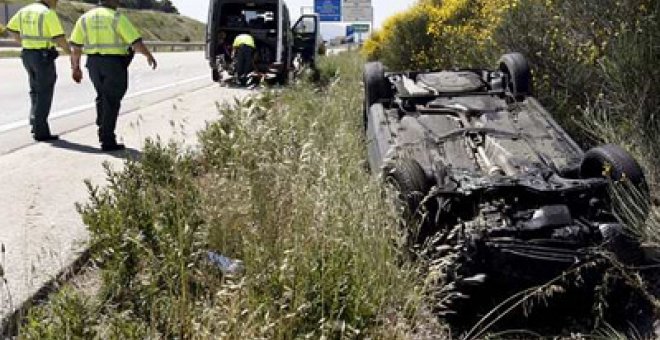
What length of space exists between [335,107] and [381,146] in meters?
2.92

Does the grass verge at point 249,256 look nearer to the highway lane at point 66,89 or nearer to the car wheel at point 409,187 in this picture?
the car wheel at point 409,187

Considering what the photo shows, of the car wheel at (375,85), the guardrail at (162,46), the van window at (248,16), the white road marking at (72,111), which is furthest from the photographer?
the guardrail at (162,46)

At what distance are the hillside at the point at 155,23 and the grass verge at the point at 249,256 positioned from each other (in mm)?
55514

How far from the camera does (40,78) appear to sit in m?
7.72

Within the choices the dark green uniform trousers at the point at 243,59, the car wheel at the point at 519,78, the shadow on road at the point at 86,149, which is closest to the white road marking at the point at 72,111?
the shadow on road at the point at 86,149

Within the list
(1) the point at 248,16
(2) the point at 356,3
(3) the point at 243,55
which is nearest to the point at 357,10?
(2) the point at 356,3

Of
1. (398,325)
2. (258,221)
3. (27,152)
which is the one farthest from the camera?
(27,152)

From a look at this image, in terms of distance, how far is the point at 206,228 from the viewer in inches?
141

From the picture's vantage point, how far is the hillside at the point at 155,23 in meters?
61.8

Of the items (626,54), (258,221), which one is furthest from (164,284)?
(626,54)

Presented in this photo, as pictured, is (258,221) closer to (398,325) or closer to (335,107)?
(398,325)

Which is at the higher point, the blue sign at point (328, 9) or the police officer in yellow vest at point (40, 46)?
the blue sign at point (328, 9)

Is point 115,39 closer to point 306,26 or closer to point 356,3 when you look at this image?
point 306,26

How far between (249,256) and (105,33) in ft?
15.5
